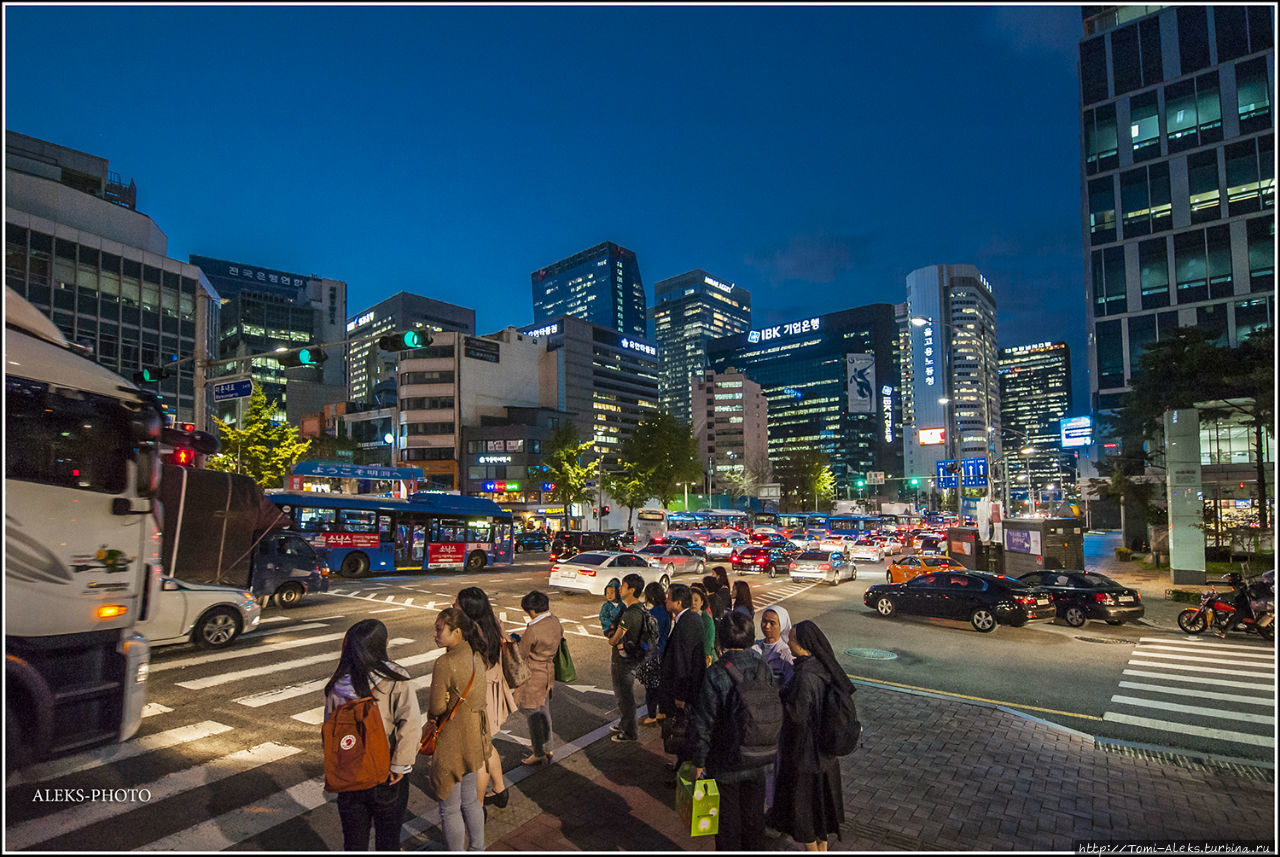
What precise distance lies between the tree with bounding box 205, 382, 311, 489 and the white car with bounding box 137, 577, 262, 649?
24.6m

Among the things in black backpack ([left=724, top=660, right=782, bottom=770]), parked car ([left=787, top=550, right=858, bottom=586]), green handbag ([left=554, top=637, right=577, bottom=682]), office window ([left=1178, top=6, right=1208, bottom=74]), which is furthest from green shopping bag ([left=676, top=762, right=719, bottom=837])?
office window ([left=1178, top=6, right=1208, bottom=74])

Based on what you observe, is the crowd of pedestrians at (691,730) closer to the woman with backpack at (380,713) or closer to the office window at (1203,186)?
the woman with backpack at (380,713)

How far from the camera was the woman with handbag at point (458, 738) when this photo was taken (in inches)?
186

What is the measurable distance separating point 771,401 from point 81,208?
16930 centimetres

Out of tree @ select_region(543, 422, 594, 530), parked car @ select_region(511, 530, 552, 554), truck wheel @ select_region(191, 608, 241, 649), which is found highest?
tree @ select_region(543, 422, 594, 530)

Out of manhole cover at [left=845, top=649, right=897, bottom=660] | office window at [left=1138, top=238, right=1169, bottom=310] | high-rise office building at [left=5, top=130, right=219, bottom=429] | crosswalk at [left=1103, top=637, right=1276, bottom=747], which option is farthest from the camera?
office window at [left=1138, top=238, right=1169, bottom=310]

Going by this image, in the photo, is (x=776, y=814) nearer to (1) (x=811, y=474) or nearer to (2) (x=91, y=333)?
(2) (x=91, y=333)

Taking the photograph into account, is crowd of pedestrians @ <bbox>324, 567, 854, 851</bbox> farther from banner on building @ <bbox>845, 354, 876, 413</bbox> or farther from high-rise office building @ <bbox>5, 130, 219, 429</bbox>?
banner on building @ <bbox>845, 354, 876, 413</bbox>

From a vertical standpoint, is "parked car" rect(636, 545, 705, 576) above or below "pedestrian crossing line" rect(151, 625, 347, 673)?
below

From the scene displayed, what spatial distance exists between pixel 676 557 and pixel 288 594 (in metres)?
16.0

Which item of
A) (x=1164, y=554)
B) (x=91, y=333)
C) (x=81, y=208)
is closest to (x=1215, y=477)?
(x=1164, y=554)

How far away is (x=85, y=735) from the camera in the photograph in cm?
599

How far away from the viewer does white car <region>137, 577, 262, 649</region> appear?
11.2m

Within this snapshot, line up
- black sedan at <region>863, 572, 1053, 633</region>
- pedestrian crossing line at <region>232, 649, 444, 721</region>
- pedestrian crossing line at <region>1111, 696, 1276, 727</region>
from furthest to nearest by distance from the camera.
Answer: black sedan at <region>863, 572, 1053, 633</region> < pedestrian crossing line at <region>1111, 696, 1276, 727</region> < pedestrian crossing line at <region>232, 649, 444, 721</region>
